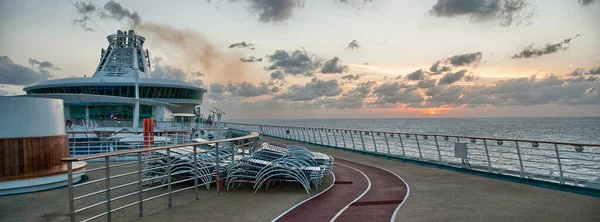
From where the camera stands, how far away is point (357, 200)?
315 inches

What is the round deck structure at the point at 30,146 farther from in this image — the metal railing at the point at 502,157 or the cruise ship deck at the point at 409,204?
the metal railing at the point at 502,157

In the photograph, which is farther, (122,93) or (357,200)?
(122,93)

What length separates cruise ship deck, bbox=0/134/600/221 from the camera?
6691 mm

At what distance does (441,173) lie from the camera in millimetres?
11875

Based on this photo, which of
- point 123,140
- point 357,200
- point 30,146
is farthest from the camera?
point 123,140

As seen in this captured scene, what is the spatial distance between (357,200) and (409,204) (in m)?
1.01

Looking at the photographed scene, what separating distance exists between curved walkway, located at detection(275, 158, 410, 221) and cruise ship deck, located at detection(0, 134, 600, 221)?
12 cm

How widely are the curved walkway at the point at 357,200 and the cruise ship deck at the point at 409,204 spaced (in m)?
0.12

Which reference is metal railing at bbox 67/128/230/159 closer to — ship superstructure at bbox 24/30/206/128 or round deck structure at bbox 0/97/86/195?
round deck structure at bbox 0/97/86/195

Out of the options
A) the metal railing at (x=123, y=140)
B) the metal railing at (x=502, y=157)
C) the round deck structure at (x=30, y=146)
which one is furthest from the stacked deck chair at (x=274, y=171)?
the metal railing at (x=123, y=140)

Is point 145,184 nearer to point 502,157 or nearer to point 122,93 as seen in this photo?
point 502,157

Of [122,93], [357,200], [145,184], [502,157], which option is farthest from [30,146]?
[122,93]

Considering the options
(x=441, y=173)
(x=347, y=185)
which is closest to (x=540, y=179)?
(x=441, y=173)

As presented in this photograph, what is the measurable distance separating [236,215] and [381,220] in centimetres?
239
